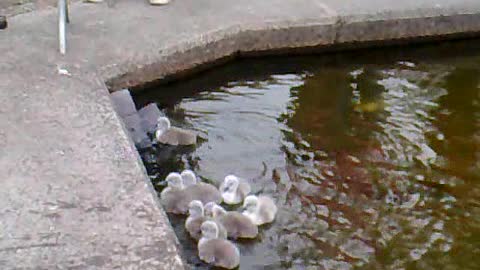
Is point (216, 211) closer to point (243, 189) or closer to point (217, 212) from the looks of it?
point (217, 212)

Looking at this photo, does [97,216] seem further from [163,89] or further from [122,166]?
[163,89]

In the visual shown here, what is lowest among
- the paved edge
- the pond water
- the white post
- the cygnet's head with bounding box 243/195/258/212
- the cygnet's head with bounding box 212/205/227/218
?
the pond water

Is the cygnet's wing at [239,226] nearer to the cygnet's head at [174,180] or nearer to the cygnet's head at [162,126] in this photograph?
the cygnet's head at [174,180]

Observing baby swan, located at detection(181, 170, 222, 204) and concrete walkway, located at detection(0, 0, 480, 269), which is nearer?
concrete walkway, located at detection(0, 0, 480, 269)

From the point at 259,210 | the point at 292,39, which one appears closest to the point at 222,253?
the point at 259,210

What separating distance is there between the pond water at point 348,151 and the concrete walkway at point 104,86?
0.17 meters

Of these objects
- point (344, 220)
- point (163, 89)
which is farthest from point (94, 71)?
point (344, 220)

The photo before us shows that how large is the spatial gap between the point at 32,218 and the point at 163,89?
83.9 inches

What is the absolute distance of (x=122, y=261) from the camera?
2.79 metres

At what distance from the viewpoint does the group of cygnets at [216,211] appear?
3.42 metres

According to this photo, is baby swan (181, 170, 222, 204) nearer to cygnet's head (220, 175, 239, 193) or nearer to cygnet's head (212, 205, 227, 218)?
cygnet's head (220, 175, 239, 193)

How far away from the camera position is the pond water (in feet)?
11.9

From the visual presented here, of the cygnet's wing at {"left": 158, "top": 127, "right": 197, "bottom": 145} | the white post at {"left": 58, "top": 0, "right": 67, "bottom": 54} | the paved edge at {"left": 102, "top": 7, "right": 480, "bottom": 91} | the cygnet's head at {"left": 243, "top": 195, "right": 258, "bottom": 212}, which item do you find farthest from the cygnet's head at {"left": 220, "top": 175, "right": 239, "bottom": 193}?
the white post at {"left": 58, "top": 0, "right": 67, "bottom": 54}

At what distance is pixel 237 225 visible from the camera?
365 centimetres
